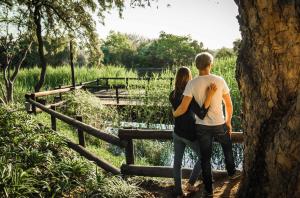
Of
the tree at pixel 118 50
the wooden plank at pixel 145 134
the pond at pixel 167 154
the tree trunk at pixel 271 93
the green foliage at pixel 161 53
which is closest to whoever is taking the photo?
the tree trunk at pixel 271 93

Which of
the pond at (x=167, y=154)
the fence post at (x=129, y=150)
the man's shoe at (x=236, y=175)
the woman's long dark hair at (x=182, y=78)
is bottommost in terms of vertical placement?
the pond at (x=167, y=154)

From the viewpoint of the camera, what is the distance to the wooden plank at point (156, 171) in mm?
5036

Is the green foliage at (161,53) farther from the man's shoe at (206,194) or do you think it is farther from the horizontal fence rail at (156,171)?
the man's shoe at (206,194)

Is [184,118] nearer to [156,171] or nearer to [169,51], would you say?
[156,171]

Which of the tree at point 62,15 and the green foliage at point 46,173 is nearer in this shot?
the green foliage at point 46,173

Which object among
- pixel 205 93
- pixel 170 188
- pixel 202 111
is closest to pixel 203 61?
pixel 205 93

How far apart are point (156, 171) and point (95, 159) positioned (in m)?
1.29

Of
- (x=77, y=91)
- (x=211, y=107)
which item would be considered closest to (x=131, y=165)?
(x=211, y=107)

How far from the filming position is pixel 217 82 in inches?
156

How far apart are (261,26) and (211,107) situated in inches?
43.3

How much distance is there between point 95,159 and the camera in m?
6.12

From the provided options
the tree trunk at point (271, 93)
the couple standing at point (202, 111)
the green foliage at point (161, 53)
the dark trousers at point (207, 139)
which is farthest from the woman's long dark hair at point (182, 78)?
the green foliage at point (161, 53)

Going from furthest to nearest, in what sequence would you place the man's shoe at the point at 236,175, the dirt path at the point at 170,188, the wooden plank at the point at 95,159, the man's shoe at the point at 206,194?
the wooden plank at the point at 95,159, the man's shoe at the point at 236,175, the dirt path at the point at 170,188, the man's shoe at the point at 206,194

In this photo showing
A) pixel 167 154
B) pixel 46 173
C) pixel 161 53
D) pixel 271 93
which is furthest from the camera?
pixel 161 53
